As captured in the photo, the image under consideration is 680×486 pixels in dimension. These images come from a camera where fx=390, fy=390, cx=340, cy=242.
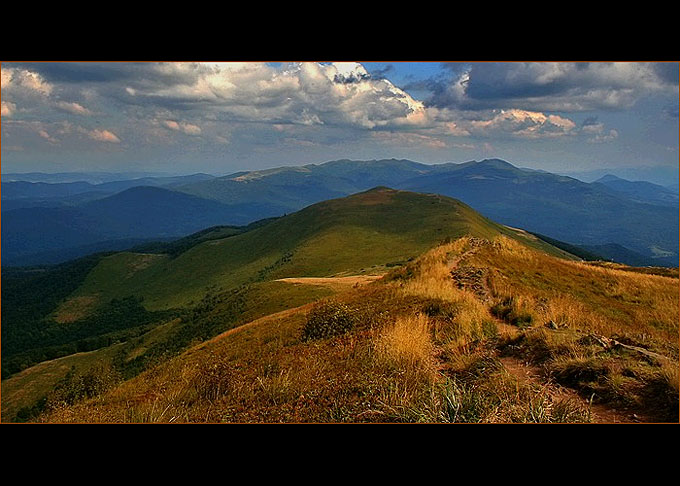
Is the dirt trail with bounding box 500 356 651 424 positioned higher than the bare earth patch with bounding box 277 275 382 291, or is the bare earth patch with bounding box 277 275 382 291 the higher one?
the dirt trail with bounding box 500 356 651 424

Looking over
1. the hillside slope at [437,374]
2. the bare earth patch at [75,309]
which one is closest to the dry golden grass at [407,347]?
the hillside slope at [437,374]

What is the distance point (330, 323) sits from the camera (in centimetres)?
1179

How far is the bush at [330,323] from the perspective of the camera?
37.1 ft

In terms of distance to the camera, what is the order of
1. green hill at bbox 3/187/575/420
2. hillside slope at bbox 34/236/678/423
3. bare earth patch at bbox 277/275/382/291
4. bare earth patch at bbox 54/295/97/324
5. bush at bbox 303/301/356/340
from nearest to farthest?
hillside slope at bbox 34/236/678/423, bush at bbox 303/301/356/340, bare earth patch at bbox 277/275/382/291, green hill at bbox 3/187/575/420, bare earth patch at bbox 54/295/97/324

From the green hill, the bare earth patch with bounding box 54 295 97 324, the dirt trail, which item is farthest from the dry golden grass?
the bare earth patch with bounding box 54 295 97 324

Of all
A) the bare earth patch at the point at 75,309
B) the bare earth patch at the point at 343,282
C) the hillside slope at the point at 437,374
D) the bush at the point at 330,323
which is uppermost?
the hillside slope at the point at 437,374

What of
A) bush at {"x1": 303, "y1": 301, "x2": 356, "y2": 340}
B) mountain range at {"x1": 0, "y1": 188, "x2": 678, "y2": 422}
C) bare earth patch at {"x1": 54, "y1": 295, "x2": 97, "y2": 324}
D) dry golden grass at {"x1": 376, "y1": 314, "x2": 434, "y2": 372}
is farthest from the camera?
bare earth patch at {"x1": 54, "y1": 295, "x2": 97, "y2": 324}

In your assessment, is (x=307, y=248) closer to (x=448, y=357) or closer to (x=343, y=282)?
(x=343, y=282)

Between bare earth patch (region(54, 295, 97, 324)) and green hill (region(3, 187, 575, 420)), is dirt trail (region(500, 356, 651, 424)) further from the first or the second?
bare earth patch (region(54, 295, 97, 324))

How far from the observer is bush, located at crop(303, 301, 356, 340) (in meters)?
11.3

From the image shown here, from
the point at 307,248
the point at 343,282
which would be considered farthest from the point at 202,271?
the point at 343,282

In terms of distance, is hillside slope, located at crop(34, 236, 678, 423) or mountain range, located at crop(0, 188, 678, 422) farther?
mountain range, located at crop(0, 188, 678, 422)

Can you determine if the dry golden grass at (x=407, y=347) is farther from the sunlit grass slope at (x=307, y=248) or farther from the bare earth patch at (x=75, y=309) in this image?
the bare earth patch at (x=75, y=309)
